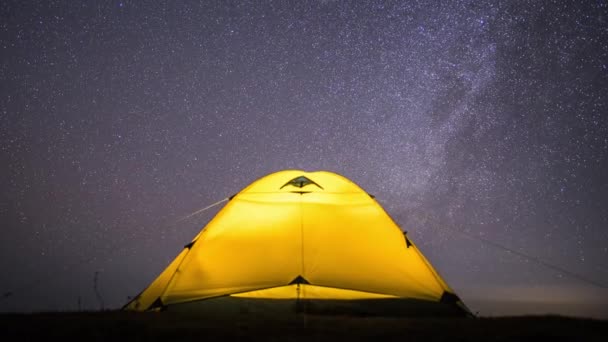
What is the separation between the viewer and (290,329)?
5.02 m

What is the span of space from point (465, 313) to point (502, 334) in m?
2.52

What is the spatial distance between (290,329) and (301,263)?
7.01ft

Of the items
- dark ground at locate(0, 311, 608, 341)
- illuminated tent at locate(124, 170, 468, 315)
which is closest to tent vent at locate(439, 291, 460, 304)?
illuminated tent at locate(124, 170, 468, 315)

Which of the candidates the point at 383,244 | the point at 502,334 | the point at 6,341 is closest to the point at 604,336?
the point at 502,334

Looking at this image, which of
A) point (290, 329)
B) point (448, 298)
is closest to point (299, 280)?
point (290, 329)

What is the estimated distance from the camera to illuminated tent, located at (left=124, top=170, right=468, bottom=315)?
23.0ft

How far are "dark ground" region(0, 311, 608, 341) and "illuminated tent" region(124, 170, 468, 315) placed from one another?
1129 mm

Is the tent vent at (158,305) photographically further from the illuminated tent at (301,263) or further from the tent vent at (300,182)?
the tent vent at (300,182)

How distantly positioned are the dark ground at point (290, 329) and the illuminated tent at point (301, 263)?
44.5 inches

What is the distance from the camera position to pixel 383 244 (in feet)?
25.5

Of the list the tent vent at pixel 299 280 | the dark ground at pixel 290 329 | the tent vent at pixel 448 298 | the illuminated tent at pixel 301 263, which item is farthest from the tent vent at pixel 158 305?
the tent vent at pixel 448 298

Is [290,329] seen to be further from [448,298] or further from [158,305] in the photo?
[448,298]

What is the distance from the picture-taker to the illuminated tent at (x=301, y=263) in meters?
7.02

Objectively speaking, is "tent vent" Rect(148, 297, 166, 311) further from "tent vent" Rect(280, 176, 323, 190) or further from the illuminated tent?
"tent vent" Rect(280, 176, 323, 190)
